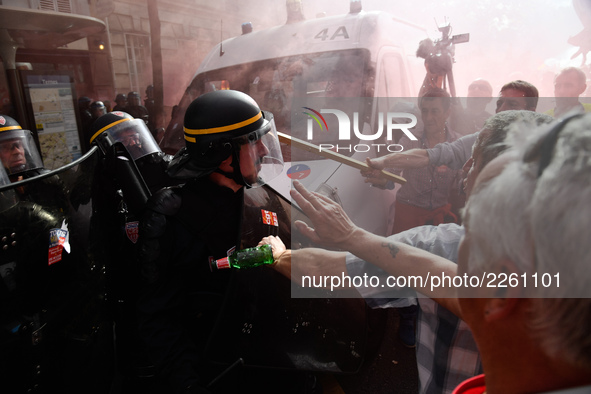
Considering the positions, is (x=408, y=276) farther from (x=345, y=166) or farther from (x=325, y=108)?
(x=325, y=108)

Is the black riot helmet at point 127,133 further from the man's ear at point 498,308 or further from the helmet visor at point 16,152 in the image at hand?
the man's ear at point 498,308

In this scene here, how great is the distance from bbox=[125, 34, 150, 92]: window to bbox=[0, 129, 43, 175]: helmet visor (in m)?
11.0

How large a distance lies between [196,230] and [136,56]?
13535 mm

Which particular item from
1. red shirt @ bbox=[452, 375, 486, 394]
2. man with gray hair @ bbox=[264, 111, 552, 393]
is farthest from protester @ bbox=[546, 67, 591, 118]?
red shirt @ bbox=[452, 375, 486, 394]

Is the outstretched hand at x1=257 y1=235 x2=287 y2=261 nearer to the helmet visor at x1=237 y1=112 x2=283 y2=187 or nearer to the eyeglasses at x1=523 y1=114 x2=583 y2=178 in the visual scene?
the helmet visor at x1=237 y1=112 x2=283 y2=187

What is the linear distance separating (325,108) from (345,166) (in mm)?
774

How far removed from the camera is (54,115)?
639cm

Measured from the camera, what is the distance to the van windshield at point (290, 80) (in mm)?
3582

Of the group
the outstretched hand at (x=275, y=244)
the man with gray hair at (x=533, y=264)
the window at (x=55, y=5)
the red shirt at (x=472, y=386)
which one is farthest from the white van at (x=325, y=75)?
the window at (x=55, y=5)

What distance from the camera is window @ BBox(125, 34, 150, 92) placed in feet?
41.9

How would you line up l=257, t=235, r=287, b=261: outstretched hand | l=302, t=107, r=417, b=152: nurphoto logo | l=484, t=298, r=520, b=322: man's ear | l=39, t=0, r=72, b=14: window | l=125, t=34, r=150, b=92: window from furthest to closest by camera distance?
1. l=125, t=34, r=150, b=92: window
2. l=39, t=0, r=72, b=14: window
3. l=302, t=107, r=417, b=152: nurphoto logo
4. l=257, t=235, r=287, b=261: outstretched hand
5. l=484, t=298, r=520, b=322: man's ear

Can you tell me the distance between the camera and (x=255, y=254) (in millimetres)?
1460

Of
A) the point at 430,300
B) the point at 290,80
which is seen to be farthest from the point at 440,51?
the point at 430,300

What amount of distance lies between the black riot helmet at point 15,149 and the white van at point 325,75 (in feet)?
4.53
